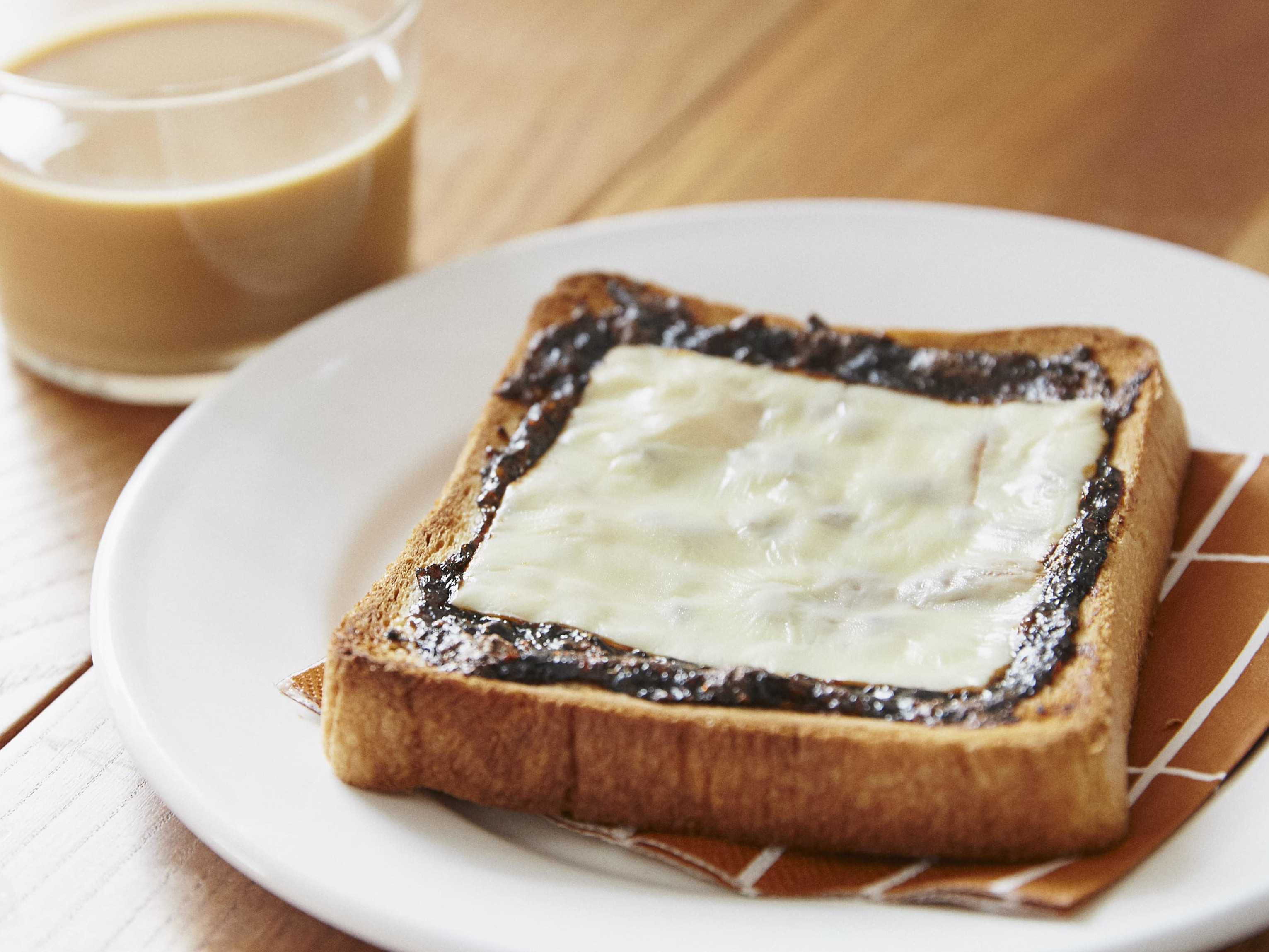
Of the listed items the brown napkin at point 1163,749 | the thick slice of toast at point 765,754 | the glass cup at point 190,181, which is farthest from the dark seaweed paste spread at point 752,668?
the glass cup at point 190,181

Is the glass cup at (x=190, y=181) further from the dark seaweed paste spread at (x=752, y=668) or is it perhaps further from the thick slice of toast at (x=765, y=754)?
the thick slice of toast at (x=765, y=754)

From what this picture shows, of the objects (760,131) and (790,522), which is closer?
(790,522)

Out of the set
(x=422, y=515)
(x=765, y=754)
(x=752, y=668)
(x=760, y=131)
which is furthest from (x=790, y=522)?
(x=760, y=131)

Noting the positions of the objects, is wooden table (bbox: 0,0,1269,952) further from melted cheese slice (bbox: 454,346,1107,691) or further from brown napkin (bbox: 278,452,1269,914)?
brown napkin (bbox: 278,452,1269,914)

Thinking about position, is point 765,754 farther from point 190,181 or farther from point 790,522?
point 190,181

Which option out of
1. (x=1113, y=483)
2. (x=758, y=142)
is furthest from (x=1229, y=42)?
(x=1113, y=483)

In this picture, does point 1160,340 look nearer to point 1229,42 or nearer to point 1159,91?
point 1159,91
